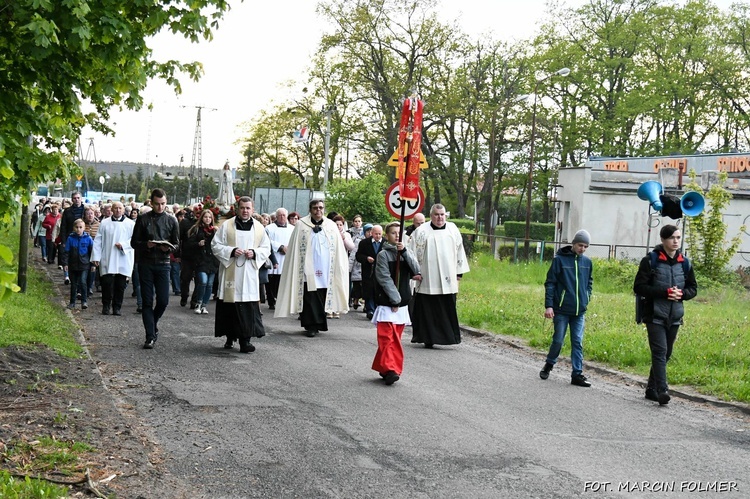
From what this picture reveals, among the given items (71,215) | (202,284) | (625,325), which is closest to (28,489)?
(625,325)

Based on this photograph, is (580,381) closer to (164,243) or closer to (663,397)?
(663,397)

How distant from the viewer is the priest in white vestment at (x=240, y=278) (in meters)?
12.9

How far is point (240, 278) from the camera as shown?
42.4ft

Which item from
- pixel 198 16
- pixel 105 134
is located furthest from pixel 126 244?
pixel 198 16

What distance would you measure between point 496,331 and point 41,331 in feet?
24.3

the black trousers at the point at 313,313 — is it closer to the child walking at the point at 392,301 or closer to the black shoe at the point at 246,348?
the black shoe at the point at 246,348

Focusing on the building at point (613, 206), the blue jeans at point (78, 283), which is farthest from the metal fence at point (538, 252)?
the blue jeans at point (78, 283)

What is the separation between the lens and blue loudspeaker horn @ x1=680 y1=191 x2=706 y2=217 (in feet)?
45.6

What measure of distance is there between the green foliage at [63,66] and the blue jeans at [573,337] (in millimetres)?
5222

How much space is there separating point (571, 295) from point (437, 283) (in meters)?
3.31

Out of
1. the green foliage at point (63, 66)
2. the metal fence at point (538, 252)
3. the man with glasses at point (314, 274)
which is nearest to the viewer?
the green foliage at point (63, 66)

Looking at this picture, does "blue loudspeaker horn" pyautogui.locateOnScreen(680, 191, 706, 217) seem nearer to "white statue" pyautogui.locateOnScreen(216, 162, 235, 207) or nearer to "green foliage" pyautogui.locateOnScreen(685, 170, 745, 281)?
"green foliage" pyautogui.locateOnScreen(685, 170, 745, 281)

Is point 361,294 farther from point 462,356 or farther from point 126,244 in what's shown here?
point 462,356

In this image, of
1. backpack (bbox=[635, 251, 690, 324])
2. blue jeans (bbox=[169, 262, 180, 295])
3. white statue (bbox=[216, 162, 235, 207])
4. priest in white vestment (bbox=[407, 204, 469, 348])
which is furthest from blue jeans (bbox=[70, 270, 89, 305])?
white statue (bbox=[216, 162, 235, 207])
